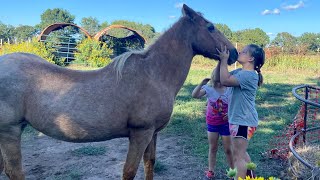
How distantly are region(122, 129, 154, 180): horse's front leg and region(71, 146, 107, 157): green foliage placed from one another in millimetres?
1924

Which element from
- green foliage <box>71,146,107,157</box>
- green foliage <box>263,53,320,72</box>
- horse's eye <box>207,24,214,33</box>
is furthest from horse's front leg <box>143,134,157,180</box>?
green foliage <box>263,53,320,72</box>

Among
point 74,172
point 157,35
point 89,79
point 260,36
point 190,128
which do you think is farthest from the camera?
point 260,36

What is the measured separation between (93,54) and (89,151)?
15.7m

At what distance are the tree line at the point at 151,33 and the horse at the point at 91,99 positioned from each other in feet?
1.64

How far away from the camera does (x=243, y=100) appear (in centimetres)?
306

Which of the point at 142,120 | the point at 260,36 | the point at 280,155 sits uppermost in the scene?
the point at 260,36

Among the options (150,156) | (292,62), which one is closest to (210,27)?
(150,156)

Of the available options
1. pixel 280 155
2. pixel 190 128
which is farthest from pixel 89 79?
pixel 190 128

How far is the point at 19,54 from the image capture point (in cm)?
302

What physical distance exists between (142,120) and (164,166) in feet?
5.49

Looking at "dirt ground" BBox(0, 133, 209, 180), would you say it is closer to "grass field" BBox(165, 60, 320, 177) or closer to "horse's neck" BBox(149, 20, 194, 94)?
"grass field" BBox(165, 60, 320, 177)

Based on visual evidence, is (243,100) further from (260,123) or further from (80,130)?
(260,123)

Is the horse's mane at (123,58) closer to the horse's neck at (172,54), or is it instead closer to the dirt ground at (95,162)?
the horse's neck at (172,54)

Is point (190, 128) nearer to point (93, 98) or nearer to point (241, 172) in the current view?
point (241, 172)
